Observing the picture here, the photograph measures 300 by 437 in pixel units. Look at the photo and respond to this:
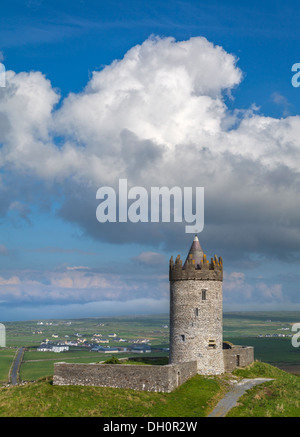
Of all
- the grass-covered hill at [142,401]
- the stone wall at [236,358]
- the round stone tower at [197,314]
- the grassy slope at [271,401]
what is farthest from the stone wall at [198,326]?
the grassy slope at [271,401]

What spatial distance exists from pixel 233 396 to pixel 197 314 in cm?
882

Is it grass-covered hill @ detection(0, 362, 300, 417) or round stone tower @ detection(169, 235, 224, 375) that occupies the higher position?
round stone tower @ detection(169, 235, 224, 375)

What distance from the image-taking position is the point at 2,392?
4466 cm

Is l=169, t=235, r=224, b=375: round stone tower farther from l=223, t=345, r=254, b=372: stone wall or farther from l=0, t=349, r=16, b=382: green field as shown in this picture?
l=0, t=349, r=16, b=382: green field

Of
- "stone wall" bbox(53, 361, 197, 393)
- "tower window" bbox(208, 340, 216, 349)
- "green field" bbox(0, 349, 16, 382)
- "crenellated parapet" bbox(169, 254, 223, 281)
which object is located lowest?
"green field" bbox(0, 349, 16, 382)

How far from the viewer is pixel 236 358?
52.2 meters

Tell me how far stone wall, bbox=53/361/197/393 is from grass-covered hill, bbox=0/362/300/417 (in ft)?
2.71

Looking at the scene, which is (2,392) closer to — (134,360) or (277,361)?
(134,360)

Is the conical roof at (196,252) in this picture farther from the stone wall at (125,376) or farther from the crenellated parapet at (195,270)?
the stone wall at (125,376)

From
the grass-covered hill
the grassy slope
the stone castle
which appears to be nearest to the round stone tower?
the stone castle

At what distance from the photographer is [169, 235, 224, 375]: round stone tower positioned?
47.4 m
